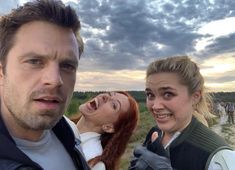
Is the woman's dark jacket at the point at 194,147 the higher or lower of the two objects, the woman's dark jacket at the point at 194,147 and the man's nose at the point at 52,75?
the lower

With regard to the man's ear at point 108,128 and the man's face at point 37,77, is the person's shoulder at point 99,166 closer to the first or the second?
the man's ear at point 108,128

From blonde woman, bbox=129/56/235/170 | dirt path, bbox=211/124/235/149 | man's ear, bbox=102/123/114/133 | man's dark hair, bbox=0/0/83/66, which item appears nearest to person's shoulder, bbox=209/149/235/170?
blonde woman, bbox=129/56/235/170

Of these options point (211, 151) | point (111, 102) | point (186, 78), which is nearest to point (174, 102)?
point (186, 78)

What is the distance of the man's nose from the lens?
1.82 meters

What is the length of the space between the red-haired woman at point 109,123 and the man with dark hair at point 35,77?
1.33 metres

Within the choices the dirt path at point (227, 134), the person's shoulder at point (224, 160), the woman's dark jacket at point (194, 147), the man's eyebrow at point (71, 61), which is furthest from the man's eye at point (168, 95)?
the dirt path at point (227, 134)

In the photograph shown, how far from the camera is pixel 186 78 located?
317 cm

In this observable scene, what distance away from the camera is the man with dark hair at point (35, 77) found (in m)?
1.83

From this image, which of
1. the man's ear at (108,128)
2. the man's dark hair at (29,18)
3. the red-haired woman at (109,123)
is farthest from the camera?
the man's ear at (108,128)

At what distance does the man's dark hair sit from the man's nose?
0.73ft

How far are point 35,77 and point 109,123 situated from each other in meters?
1.89

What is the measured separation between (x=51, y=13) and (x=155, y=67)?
1440mm

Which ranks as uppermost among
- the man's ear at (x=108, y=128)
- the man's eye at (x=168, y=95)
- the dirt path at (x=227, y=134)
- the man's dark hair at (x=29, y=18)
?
the man's dark hair at (x=29, y=18)

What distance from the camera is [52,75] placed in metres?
1.83
